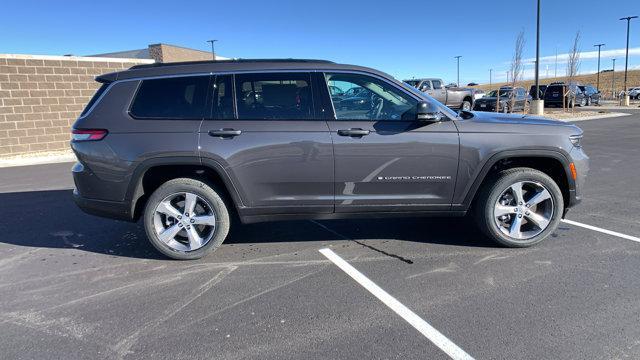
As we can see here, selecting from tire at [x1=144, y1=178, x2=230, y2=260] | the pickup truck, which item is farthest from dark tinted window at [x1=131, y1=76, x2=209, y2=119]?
the pickup truck

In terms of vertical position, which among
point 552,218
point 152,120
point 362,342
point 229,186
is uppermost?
point 152,120

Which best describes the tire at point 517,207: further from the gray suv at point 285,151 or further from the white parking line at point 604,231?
the white parking line at point 604,231

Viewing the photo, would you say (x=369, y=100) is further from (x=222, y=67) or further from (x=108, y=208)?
(x=108, y=208)

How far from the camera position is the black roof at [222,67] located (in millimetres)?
4289

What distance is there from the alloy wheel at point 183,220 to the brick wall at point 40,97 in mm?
10376

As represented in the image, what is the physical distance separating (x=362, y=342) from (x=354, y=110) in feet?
7.09

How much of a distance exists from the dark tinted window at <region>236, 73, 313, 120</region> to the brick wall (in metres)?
10.7

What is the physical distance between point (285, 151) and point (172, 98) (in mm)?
1170

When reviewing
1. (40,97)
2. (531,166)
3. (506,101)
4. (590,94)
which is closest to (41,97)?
(40,97)

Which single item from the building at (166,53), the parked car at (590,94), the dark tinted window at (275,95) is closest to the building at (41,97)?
the dark tinted window at (275,95)

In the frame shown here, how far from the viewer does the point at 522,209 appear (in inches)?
176

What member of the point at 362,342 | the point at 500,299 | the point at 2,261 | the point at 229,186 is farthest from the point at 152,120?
the point at 500,299

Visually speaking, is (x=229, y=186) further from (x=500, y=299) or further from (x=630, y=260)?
(x=630, y=260)

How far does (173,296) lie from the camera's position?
3.64 meters
